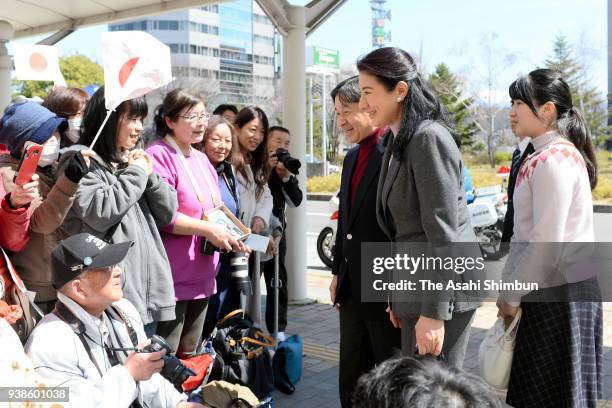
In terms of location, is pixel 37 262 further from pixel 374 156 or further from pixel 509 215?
pixel 509 215

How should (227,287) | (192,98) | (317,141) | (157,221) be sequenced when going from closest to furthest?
(157,221)
(192,98)
(227,287)
(317,141)

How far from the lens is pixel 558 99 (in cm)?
257

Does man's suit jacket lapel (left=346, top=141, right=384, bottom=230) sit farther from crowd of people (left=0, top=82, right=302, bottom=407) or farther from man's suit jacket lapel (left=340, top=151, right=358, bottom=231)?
crowd of people (left=0, top=82, right=302, bottom=407)

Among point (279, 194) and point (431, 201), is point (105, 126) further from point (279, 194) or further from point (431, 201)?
point (279, 194)

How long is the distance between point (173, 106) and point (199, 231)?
0.75 m

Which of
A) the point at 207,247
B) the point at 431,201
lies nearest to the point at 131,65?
the point at 207,247

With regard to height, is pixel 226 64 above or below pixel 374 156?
above

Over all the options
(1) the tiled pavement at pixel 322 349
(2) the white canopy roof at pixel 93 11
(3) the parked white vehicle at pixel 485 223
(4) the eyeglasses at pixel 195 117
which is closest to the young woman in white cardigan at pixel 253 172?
(1) the tiled pavement at pixel 322 349

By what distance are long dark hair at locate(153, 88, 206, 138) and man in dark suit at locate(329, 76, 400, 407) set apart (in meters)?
0.92

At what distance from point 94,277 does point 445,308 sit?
128cm

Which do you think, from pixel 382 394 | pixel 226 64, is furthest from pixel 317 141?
pixel 382 394

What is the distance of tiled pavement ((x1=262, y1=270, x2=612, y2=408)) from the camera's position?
375 cm

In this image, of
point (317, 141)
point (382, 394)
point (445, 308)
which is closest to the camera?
point (382, 394)

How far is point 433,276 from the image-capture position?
211cm
